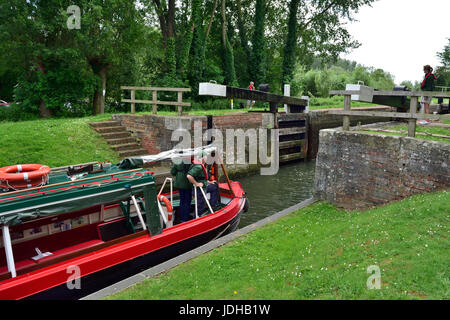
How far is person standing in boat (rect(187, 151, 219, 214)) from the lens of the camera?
303 inches

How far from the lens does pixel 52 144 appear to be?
1230 centimetres

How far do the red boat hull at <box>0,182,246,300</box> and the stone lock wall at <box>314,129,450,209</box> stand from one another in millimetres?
2758

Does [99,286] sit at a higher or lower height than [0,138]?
lower

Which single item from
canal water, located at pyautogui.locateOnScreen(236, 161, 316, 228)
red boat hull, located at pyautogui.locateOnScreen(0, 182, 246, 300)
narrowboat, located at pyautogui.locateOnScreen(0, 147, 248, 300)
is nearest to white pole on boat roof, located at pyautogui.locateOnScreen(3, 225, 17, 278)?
narrowboat, located at pyautogui.locateOnScreen(0, 147, 248, 300)

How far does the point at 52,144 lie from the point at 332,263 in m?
10.8

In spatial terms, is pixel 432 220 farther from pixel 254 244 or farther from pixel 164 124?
pixel 164 124

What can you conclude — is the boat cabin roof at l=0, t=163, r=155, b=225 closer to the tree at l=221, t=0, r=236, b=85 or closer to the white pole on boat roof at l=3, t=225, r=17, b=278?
the white pole on boat roof at l=3, t=225, r=17, b=278

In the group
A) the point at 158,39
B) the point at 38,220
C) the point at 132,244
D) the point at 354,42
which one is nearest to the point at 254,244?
the point at 132,244

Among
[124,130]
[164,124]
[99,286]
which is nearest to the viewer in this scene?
[99,286]

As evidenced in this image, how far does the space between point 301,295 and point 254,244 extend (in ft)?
7.39

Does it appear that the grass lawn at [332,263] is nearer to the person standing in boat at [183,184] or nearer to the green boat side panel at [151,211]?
the green boat side panel at [151,211]

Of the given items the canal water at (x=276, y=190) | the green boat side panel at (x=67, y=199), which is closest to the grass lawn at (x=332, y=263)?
the green boat side panel at (x=67, y=199)

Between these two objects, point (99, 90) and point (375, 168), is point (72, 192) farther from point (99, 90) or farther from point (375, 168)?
point (99, 90)

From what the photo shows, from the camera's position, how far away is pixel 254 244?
629cm
